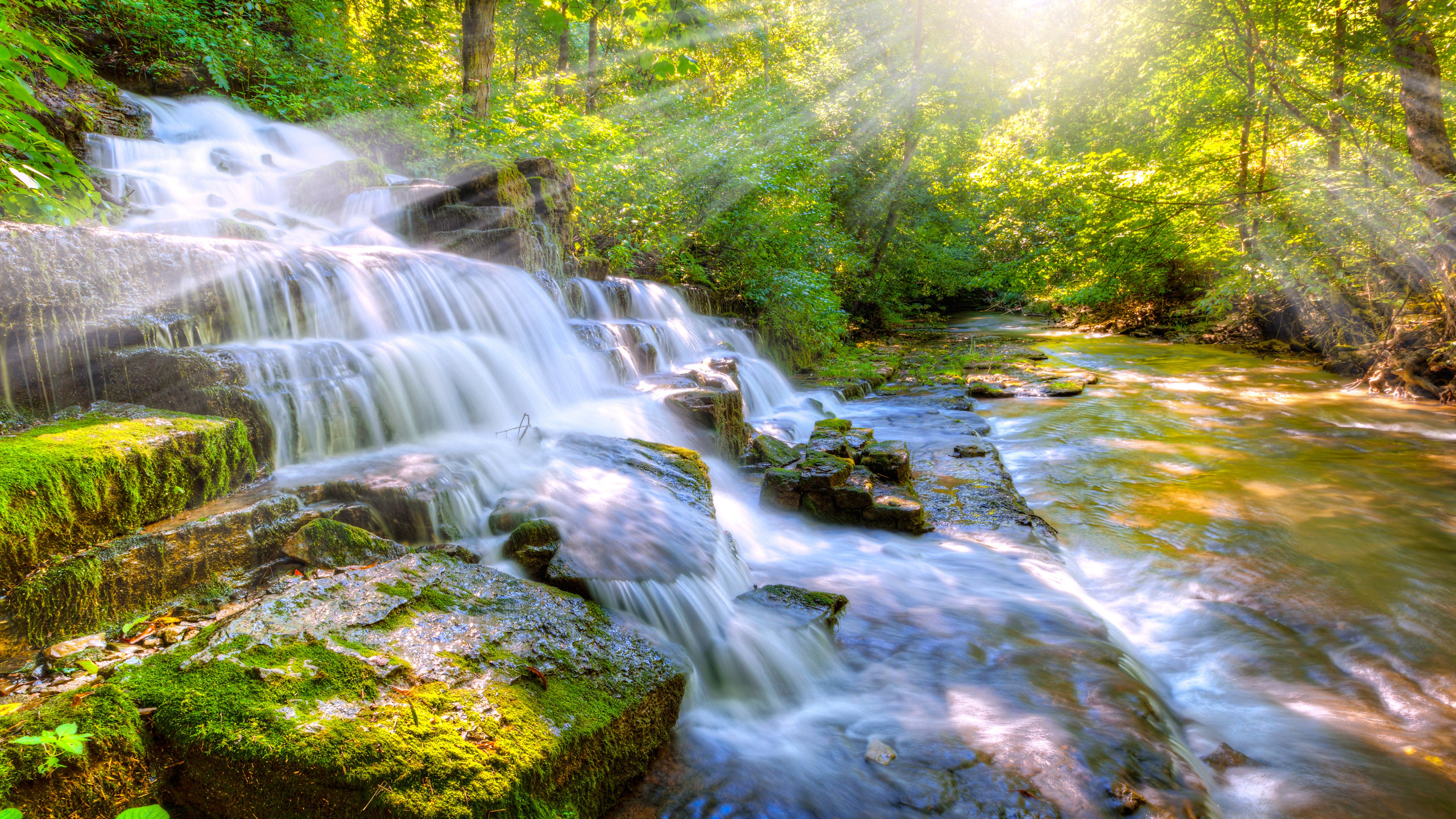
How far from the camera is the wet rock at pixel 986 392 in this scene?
10930mm

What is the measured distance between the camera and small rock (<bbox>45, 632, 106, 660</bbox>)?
7.32ft

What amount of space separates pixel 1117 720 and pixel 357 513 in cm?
401

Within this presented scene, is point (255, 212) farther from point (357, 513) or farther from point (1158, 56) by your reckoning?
point (1158, 56)

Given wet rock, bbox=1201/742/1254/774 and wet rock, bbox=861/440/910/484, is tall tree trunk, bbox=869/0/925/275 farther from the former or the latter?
wet rock, bbox=1201/742/1254/774

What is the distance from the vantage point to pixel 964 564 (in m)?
4.62

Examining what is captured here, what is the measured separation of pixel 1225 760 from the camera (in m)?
2.77

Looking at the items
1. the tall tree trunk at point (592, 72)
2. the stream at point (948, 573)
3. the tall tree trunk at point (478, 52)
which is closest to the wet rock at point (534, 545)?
the stream at point (948, 573)

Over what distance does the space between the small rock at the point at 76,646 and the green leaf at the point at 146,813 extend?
1.20m

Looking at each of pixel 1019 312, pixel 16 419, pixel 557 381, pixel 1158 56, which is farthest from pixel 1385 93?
pixel 1019 312

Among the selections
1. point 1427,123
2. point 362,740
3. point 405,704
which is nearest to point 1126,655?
point 405,704

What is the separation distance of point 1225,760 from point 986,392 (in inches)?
345

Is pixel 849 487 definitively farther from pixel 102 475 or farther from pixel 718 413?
pixel 102 475

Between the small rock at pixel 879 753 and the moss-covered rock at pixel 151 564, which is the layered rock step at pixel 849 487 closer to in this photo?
the small rock at pixel 879 753

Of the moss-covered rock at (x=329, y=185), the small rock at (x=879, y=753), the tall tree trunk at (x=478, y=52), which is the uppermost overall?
the tall tree trunk at (x=478, y=52)
